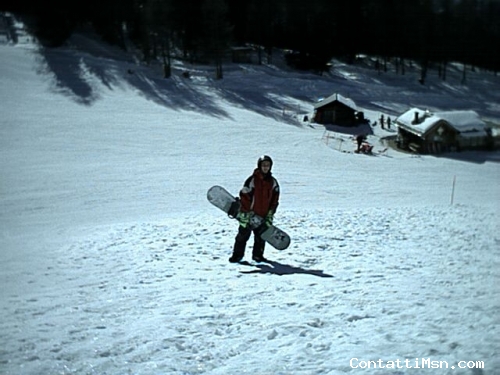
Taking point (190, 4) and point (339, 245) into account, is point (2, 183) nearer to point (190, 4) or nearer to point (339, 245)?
point (339, 245)

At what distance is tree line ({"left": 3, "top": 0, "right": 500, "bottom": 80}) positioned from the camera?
44219mm

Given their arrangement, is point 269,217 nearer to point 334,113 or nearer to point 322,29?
point 334,113

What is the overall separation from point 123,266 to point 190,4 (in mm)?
42459

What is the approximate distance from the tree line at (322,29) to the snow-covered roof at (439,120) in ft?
57.6

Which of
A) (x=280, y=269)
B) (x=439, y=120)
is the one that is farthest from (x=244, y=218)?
(x=439, y=120)

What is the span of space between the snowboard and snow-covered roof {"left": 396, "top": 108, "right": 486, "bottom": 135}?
20.3 metres

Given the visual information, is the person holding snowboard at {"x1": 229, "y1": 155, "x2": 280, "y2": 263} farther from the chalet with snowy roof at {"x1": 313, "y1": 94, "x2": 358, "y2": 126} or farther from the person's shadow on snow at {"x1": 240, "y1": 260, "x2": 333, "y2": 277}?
the chalet with snowy roof at {"x1": 313, "y1": 94, "x2": 358, "y2": 126}

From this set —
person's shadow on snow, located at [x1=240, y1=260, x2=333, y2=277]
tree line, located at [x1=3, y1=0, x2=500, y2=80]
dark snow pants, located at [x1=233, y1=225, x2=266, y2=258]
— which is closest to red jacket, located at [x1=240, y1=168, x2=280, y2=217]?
dark snow pants, located at [x1=233, y1=225, x2=266, y2=258]

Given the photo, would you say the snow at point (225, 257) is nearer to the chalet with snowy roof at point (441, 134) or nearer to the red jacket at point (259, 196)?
the red jacket at point (259, 196)

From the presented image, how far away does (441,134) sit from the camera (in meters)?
26.5

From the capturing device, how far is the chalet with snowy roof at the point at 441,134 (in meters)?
26.0

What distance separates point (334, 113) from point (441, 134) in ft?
24.2

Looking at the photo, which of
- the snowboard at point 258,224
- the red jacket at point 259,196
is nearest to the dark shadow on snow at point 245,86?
the snowboard at point 258,224

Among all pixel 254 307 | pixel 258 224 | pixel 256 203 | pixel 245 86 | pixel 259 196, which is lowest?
pixel 254 307
